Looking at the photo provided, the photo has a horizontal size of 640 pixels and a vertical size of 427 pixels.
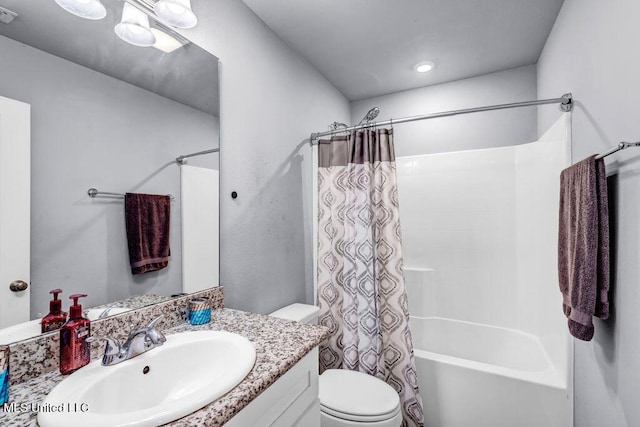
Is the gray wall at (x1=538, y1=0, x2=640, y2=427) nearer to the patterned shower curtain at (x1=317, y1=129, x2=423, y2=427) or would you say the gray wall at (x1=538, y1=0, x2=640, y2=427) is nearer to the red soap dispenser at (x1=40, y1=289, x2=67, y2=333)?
the patterned shower curtain at (x1=317, y1=129, x2=423, y2=427)

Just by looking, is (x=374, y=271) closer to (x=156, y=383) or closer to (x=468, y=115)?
(x=156, y=383)

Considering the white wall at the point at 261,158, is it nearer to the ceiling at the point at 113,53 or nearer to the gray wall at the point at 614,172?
the ceiling at the point at 113,53

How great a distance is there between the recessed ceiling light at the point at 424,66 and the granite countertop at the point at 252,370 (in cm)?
211

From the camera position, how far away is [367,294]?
1.72 metres

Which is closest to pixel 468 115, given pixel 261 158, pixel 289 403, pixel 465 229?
pixel 465 229

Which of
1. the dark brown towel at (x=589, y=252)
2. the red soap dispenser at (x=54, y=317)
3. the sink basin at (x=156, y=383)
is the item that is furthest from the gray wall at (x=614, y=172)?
the red soap dispenser at (x=54, y=317)

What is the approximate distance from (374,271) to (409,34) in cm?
154

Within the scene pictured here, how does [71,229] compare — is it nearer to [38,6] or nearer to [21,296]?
[21,296]

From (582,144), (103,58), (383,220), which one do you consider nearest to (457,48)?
(582,144)

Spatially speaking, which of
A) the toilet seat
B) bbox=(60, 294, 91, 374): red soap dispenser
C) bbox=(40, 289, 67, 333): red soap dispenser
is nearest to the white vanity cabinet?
the toilet seat

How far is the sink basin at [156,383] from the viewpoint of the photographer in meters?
0.59

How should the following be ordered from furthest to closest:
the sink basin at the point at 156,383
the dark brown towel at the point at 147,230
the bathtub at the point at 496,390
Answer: the bathtub at the point at 496,390, the dark brown towel at the point at 147,230, the sink basin at the point at 156,383

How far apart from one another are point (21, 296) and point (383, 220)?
155cm

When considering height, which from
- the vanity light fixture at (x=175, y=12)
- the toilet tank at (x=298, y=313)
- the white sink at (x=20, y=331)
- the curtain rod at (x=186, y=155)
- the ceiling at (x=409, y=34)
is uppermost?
the ceiling at (x=409, y=34)
